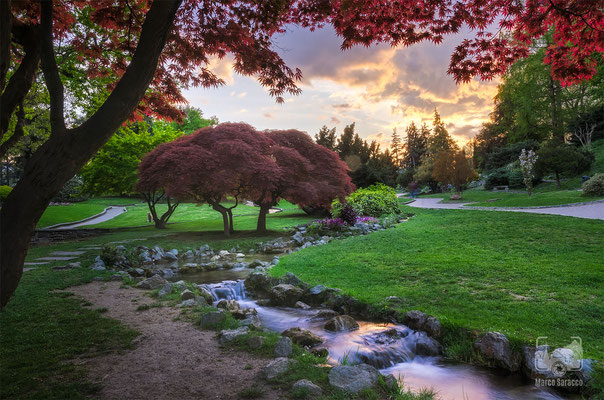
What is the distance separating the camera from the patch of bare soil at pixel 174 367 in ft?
8.44

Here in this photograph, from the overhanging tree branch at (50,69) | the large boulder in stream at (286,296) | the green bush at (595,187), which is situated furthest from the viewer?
the green bush at (595,187)

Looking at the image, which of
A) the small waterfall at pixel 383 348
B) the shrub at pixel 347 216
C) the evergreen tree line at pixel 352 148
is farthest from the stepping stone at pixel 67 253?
the evergreen tree line at pixel 352 148

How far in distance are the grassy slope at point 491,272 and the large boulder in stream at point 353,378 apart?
1.65 metres

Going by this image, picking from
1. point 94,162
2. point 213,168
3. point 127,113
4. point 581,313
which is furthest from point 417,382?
point 94,162

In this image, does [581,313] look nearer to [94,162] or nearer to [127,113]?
[127,113]

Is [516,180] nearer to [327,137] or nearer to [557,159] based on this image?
[557,159]

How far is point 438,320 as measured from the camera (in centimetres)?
396

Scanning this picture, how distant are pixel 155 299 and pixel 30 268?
4621mm

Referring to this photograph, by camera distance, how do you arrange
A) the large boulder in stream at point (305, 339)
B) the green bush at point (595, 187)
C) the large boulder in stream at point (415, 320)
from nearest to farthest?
the large boulder in stream at point (305, 339)
the large boulder in stream at point (415, 320)
the green bush at point (595, 187)

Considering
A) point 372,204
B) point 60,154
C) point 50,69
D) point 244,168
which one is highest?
point 50,69

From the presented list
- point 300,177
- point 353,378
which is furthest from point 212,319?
point 300,177

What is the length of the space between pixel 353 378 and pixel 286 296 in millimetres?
2997

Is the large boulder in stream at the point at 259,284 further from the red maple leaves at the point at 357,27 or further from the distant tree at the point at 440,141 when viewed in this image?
the distant tree at the point at 440,141

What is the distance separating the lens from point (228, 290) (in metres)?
6.36
